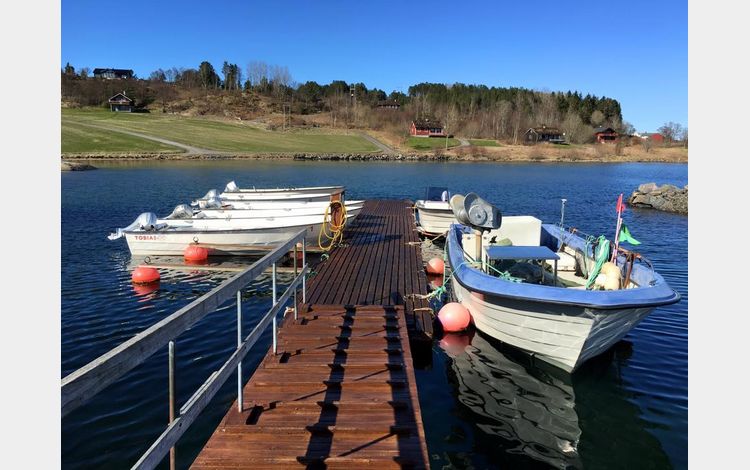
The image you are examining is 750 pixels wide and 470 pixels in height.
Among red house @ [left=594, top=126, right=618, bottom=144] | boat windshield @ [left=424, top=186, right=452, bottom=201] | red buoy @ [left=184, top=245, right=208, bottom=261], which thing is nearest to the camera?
red buoy @ [left=184, top=245, right=208, bottom=261]

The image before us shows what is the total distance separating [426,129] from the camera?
114m

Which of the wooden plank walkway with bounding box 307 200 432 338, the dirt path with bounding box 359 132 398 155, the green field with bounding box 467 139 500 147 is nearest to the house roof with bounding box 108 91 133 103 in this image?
the dirt path with bounding box 359 132 398 155

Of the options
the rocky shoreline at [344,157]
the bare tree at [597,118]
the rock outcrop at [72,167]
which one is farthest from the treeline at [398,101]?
the rock outcrop at [72,167]

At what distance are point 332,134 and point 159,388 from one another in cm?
10168

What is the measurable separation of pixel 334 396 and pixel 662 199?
32171mm

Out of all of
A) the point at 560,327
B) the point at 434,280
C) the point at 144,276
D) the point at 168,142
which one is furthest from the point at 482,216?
the point at 168,142

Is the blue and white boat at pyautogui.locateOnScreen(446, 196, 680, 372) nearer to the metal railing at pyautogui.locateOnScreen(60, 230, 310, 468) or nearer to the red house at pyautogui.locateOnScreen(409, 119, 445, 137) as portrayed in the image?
the metal railing at pyautogui.locateOnScreen(60, 230, 310, 468)

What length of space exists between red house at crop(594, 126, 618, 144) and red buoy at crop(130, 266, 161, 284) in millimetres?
122471

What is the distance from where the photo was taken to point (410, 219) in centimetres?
2233

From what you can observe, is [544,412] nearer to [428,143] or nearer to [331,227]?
[331,227]

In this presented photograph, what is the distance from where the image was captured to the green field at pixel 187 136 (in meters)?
77.2

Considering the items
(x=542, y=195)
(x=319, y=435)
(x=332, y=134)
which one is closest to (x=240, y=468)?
(x=319, y=435)

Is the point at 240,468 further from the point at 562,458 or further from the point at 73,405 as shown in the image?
the point at 562,458

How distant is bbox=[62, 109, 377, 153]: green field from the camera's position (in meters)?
77.2
